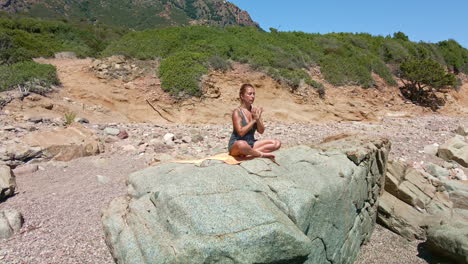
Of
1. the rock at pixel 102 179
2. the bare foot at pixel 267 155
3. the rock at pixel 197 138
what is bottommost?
the rock at pixel 102 179

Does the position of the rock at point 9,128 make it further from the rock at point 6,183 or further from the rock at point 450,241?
the rock at point 450,241

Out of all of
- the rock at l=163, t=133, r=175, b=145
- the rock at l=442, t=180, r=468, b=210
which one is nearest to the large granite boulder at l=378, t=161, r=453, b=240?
the rock at l=442, t=180, r=468, b=210

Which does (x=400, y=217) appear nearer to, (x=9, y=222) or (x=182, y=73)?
(x=9, y=222)

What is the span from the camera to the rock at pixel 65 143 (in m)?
7.33

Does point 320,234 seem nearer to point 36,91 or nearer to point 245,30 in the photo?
point 36,91

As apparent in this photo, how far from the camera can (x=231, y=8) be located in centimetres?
11269

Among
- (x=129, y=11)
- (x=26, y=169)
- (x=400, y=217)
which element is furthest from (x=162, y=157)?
(x=129, y=11)

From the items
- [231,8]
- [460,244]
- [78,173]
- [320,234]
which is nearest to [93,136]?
[78,173]

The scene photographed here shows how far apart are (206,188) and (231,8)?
117132mm

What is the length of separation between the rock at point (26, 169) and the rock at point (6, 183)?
2.07 feet

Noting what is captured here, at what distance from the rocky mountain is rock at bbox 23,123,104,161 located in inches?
2296

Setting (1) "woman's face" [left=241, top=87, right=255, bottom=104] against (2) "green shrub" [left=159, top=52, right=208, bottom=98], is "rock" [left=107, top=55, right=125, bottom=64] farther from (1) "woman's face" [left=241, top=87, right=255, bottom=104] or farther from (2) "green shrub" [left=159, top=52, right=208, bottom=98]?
(1) "woman's face" [left=241, top=87, right=255, bottom=104]

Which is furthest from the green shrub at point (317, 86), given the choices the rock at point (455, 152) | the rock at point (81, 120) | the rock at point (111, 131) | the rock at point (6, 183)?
the rock at point (6, 183)

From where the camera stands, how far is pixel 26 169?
667 cm
